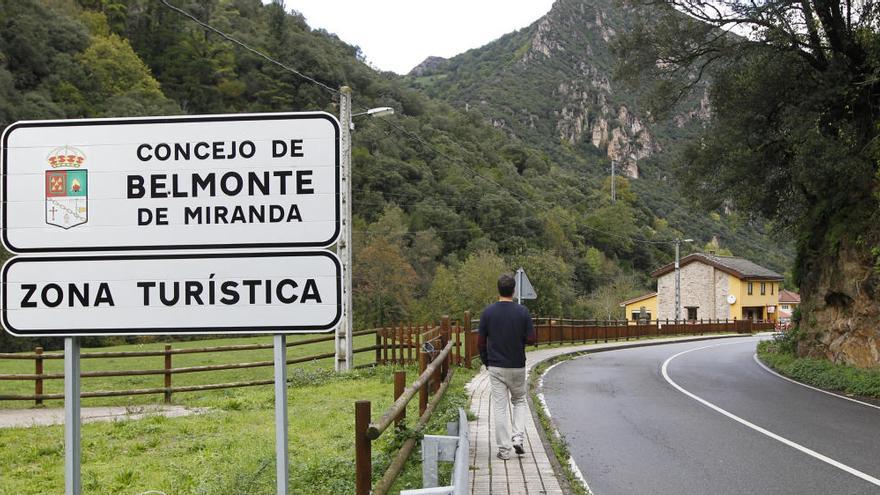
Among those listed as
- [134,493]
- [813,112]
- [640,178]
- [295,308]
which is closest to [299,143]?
[295,308]

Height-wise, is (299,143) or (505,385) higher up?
(299,143)

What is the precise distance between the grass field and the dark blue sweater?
Answer: 118cm

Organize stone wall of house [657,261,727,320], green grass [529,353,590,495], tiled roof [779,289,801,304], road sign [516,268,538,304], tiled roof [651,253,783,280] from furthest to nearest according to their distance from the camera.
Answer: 1. tiled roof [779,289,801,304]
2. stone wall of house [657,261,727,320]
3. tiled roof [651,253,783,280]
4. road sign [516,268,538,304]
5. green grass [529,353,590,495]

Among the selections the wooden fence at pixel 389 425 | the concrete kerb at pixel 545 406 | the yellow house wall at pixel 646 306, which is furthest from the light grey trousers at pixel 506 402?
the yellow house wall at pixel 646 306

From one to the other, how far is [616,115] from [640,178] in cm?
1771

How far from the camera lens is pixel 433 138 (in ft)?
268

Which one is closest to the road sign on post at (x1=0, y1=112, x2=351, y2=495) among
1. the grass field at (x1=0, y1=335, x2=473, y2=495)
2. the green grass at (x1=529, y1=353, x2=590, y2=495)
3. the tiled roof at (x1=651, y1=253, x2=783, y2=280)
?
the grass field at (x1=0, y1=335, x2=473, y2=495)

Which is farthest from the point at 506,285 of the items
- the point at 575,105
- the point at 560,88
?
the point at 560,88

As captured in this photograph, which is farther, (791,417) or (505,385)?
(791,417)

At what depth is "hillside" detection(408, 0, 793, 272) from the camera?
415ft

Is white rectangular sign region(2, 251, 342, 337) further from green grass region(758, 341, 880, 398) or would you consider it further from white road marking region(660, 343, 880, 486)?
green grass region(758, 341, 880, 398)

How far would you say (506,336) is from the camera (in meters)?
7.95

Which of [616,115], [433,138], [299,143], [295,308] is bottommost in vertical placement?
[295,308]

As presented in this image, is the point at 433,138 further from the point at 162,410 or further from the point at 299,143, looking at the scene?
the point at 299,143
